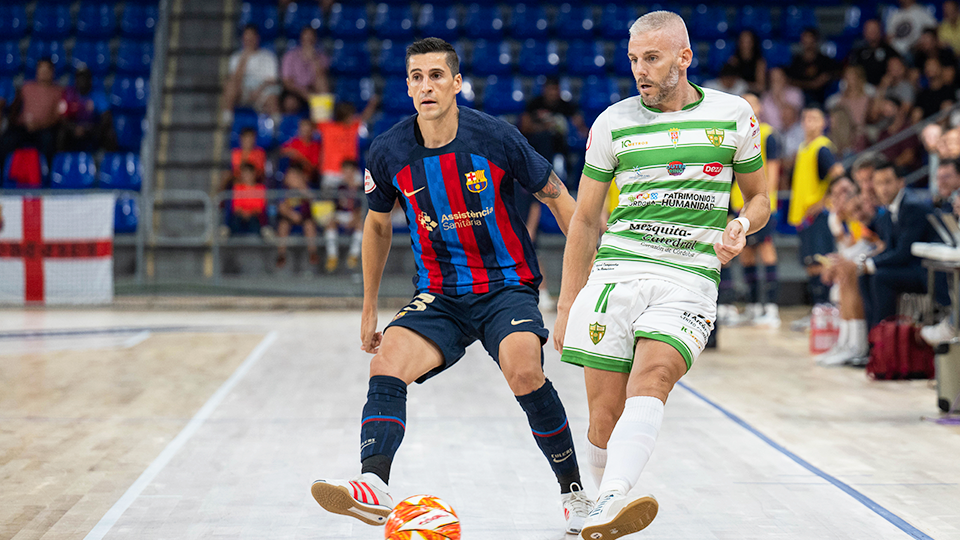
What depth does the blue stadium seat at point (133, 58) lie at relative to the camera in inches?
597

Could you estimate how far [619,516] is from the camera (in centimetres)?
279

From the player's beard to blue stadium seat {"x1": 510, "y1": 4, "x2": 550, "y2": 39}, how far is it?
1268cm

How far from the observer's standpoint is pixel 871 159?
8234mm

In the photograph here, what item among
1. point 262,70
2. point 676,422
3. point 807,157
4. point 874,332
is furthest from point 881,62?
point 676,422

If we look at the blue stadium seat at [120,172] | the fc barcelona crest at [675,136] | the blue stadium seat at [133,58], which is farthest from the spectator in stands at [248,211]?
the fc barcelona crest at [675,136]

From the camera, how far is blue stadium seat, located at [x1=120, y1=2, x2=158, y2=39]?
1570cm

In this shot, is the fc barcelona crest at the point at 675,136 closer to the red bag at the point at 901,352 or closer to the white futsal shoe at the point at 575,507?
the white futsal shoe at the point at 575,507

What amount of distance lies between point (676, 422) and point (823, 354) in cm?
318

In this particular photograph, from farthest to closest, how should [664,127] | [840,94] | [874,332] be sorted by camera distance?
[840,94], [874,332], [664,127]

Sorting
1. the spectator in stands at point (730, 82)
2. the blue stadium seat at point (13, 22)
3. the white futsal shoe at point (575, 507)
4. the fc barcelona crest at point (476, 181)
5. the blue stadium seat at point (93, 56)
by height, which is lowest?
the white futsal shoe at point (575, 507)

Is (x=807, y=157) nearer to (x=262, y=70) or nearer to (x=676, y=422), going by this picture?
(x=676, y=422)

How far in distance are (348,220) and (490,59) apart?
4.15 metres

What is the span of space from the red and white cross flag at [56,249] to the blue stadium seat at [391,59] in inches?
197

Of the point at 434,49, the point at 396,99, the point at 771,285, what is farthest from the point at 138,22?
the point at 434,49
